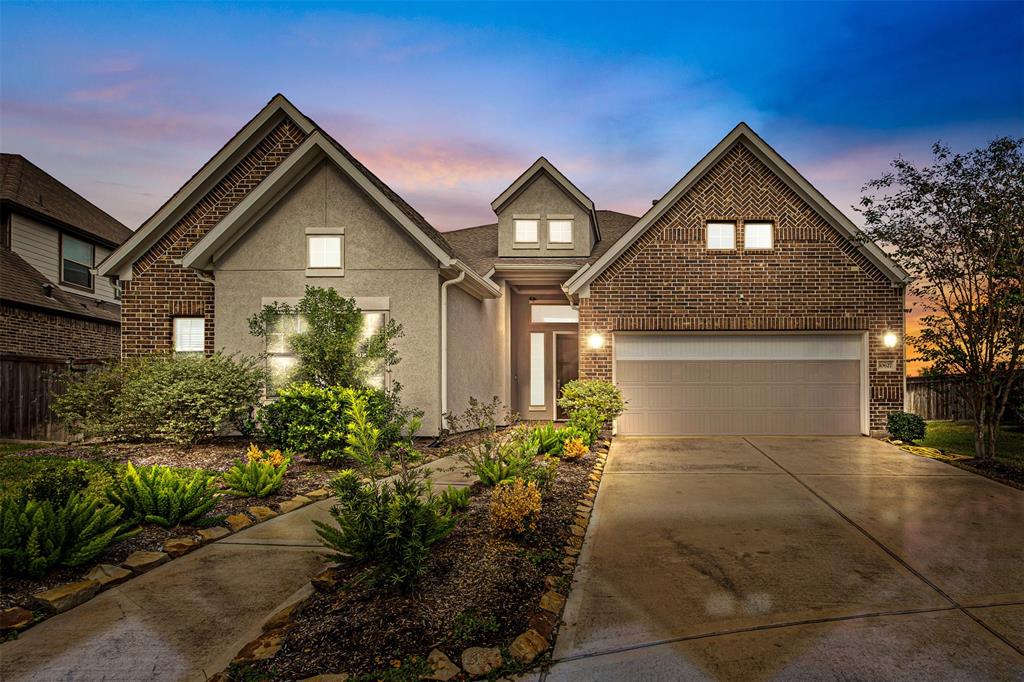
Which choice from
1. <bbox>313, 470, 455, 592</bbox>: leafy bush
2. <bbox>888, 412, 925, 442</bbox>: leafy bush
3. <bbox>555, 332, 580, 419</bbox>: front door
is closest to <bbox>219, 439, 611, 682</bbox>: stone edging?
<bbox>313, 470, 455, 592</bbox>: leafy bush

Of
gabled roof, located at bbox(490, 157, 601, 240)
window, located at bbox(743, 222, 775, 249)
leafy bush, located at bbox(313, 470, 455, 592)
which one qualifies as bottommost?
leafy bush, located at bbox(313, 470, 455, 592)

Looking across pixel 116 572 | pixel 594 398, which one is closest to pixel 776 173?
pixel 594 398

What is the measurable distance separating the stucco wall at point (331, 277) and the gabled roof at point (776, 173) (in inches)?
147

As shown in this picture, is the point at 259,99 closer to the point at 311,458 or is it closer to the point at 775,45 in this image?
the point at 311,458

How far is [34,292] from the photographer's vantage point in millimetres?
16109

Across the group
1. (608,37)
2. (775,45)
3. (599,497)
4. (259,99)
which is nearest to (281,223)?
(259,99)

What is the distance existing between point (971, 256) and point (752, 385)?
464cm

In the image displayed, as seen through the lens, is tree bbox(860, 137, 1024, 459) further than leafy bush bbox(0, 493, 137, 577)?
Yes

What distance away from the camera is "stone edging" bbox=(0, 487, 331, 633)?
147 inches

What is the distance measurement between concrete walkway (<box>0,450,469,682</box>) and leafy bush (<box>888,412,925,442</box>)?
1196cm

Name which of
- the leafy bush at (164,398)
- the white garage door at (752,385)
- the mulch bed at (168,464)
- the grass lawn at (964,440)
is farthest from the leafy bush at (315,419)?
the grass lawn at (964,440)

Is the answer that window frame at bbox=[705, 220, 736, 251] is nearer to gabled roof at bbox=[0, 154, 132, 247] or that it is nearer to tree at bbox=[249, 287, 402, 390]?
tree at bbox=[249, 287, 402, 390]

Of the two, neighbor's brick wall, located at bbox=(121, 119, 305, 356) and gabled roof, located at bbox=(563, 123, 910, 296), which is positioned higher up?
gabled roof, located at bbox=(563, 123, 910, 296)

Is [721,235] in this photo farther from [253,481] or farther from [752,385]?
[253,481]
